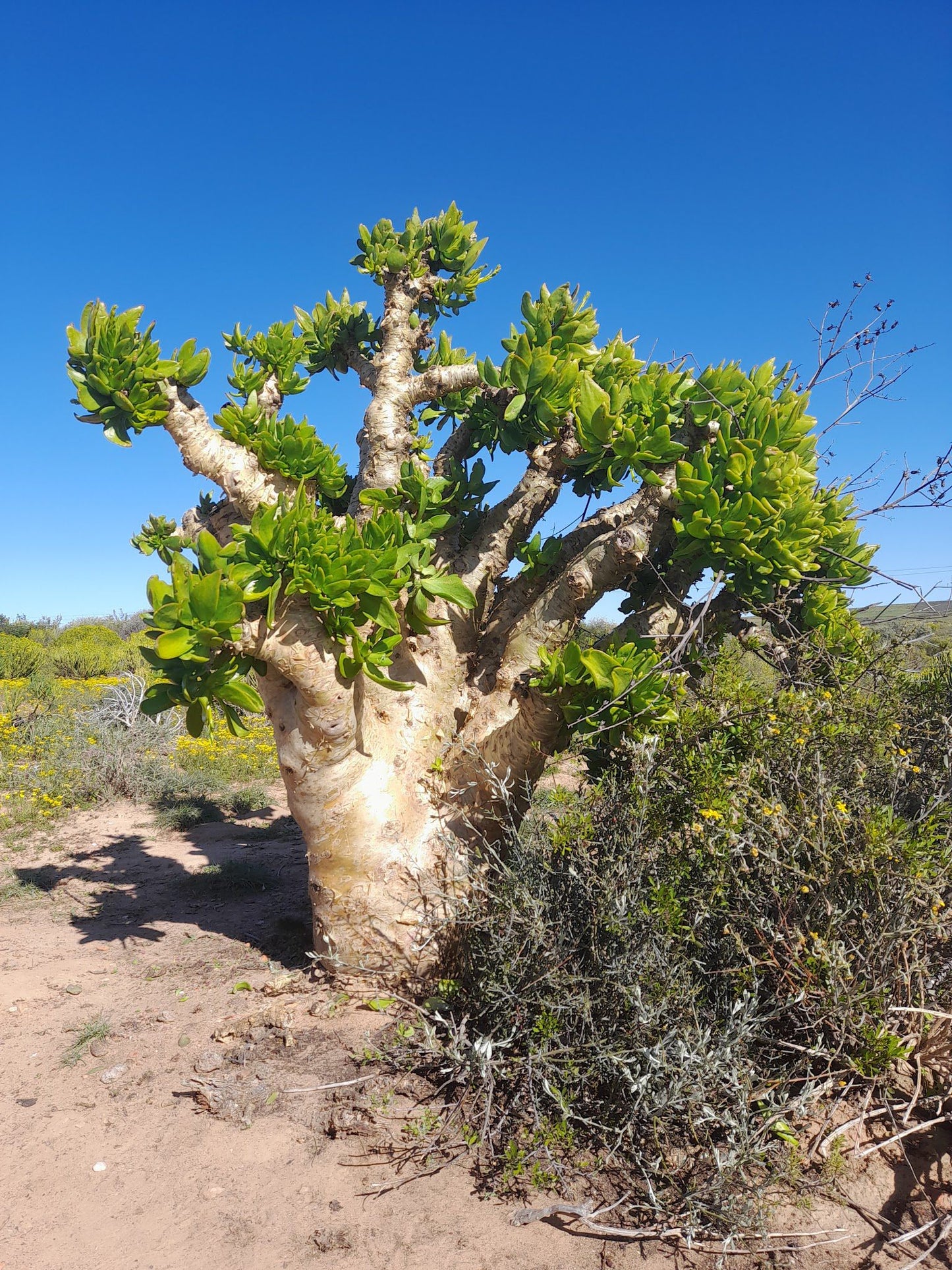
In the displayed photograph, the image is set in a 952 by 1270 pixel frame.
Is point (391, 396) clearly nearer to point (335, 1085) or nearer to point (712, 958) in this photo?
point (712, 958)

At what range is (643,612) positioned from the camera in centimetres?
385

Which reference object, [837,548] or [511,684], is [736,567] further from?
[511,684]

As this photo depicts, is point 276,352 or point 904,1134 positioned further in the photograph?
point 276,352

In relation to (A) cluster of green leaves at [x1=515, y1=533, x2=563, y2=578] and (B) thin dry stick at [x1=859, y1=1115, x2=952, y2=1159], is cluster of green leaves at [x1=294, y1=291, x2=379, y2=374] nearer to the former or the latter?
(A) cluster of green leaves at [x1=515, y1=533, x2=563, y2=578]

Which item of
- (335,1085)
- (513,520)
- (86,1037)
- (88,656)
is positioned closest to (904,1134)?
(335,1085)

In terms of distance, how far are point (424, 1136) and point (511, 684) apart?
6.93 feet

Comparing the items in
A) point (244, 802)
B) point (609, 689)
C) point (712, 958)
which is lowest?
point (244, 802)

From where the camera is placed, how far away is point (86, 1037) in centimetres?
364

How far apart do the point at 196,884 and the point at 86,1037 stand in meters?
2.45

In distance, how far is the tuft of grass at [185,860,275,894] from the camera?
6.00m

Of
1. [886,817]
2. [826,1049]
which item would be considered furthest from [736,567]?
[826,1049]

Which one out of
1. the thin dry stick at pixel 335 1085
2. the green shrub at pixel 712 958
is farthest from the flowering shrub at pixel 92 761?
the green shrub at pixel 712 958

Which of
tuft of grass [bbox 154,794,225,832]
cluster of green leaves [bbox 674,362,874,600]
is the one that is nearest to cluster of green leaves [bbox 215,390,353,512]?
cluster of green leaves [bbox 674,362,874,600]

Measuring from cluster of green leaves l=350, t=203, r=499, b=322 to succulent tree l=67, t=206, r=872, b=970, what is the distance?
16 millimetres
